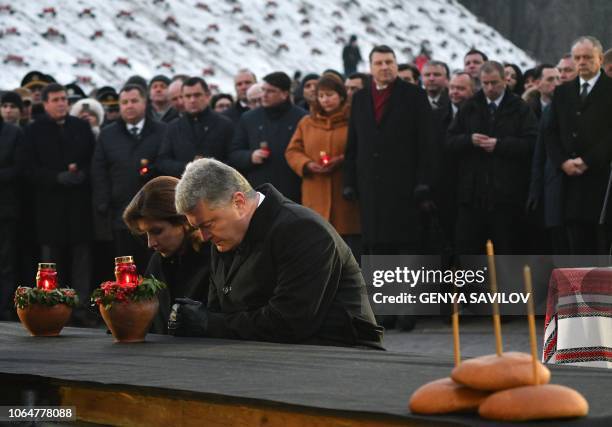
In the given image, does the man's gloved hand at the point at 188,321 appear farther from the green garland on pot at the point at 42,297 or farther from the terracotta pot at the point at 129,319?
the green garland on pot at the point at 42,297

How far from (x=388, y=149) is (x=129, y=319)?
5.50 meters

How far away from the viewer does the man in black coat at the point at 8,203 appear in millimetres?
11281

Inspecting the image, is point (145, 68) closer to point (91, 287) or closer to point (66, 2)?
point (66, 2)

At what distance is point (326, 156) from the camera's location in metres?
10.1

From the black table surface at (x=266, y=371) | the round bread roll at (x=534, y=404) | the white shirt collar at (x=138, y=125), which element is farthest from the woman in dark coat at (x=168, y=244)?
the white shirt collar at (x=138, y=125)

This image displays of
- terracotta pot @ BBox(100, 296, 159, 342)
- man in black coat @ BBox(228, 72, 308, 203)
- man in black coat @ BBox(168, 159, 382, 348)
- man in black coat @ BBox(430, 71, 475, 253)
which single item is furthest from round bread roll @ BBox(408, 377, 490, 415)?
man in black coat @ BBox(228, 72, 308, 203)

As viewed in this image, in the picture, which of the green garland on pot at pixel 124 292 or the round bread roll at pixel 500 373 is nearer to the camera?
the round bread roll at pixel 500 373

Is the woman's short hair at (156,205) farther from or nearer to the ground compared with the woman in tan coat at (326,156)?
nearer to the ground

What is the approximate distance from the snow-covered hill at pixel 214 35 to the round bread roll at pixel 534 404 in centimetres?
1751

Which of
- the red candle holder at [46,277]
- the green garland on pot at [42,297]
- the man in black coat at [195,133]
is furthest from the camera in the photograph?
the man in black coat at [195,133]

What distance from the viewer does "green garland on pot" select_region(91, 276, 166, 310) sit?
462cm

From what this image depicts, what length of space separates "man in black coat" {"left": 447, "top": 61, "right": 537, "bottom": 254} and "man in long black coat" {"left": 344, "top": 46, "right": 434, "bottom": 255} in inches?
13.9

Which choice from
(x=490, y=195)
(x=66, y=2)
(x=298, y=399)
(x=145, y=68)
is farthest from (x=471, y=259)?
(x=66, y=2)

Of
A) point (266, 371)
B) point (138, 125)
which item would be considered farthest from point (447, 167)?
point (266, 371)
